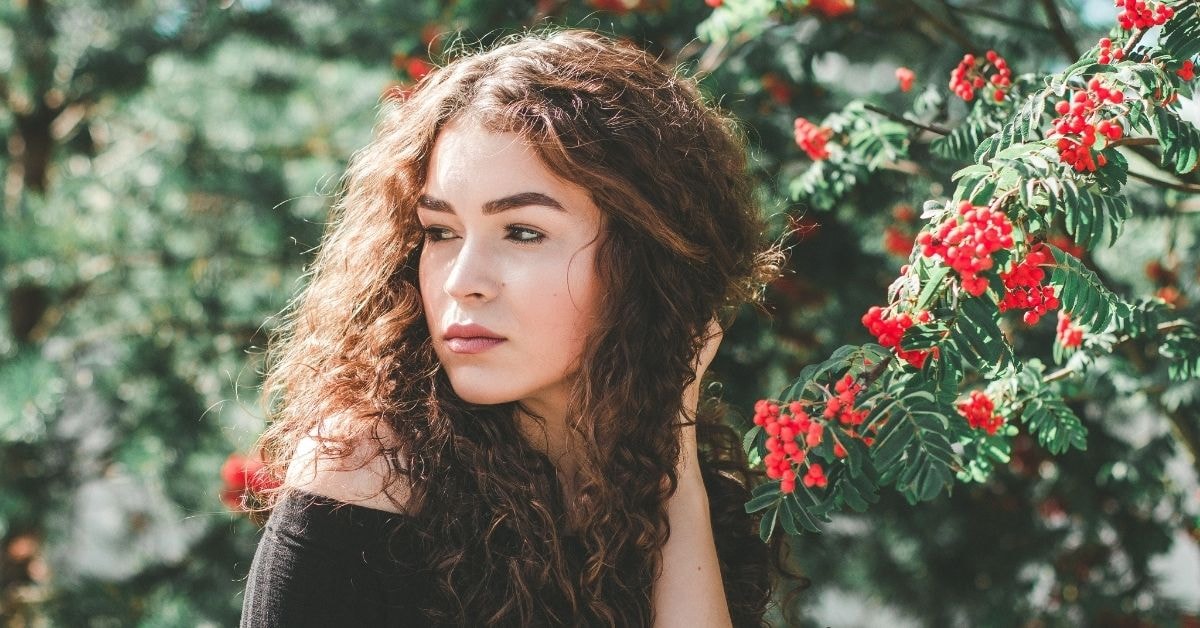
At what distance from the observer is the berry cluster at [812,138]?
1.70m

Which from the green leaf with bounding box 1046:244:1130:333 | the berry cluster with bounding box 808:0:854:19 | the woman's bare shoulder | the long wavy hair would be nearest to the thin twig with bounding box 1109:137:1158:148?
the green leaf with bounding box 1046:244:1130:333

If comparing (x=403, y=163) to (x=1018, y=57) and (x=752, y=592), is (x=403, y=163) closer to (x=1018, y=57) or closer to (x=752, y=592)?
(x=752, y=592)

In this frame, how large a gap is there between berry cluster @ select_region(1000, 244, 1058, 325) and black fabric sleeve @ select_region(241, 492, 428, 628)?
2.70 ft

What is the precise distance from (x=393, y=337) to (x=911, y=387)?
2.56 feet

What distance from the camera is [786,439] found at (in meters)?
1.15

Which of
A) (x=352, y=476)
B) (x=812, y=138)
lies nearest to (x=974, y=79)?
(x=812, y=138)

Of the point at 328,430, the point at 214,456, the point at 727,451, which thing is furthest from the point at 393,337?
the point at 214,456

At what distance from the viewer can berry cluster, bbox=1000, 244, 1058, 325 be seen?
113 centimetres

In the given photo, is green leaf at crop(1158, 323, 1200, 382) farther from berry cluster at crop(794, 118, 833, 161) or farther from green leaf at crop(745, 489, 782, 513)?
green leaf at crop(745, 489, 782, 513)

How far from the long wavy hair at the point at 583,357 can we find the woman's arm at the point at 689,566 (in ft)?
0.07

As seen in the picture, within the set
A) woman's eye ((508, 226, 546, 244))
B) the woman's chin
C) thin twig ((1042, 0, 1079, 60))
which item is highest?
thin twig ((1042, 0, 1079, 60))

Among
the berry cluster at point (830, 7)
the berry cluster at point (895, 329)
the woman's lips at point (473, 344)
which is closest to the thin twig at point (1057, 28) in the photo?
Answer: the berry cluster at point (830, 7)

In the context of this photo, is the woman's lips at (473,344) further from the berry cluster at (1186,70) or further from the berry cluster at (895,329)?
the berry cluster at (1186,70)

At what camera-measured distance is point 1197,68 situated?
125cm
